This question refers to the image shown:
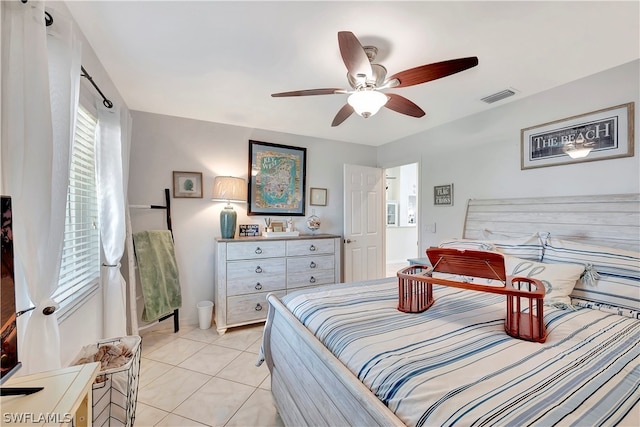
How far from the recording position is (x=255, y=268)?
9.63ft

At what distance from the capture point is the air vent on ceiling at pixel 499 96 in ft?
7.62

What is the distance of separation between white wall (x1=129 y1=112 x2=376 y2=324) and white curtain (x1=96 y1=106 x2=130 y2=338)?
78cm

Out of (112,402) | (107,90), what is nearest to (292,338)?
(112,402)

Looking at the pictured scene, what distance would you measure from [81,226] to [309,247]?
2121 mm

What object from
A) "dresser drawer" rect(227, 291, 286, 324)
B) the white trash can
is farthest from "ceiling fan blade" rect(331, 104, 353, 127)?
the white trash can

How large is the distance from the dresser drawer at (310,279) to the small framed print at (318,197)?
102 centimetres

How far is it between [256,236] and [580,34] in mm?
3240

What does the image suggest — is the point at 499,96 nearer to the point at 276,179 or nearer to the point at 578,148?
the point at 578,148

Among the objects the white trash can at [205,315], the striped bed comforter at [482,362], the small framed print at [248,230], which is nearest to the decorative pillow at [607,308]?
the striped bed comforter at [482,362]

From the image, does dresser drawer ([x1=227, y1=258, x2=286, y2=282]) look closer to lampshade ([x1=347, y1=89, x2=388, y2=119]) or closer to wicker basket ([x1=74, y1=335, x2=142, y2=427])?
wicker basket ([x1=74, y1=335, x2=142, y2=427])

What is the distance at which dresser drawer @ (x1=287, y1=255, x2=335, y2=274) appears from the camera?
3131 millimetres

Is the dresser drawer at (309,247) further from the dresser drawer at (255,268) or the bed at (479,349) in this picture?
the bed at (479,349)

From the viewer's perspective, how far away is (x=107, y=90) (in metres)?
2.09

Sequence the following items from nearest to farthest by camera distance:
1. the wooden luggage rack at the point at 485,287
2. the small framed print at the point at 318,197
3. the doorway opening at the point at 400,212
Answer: the wooden luggage rack at the point at 485,287
the small framed print at the point at 318,197
the doorway opening at the point at 400,212
